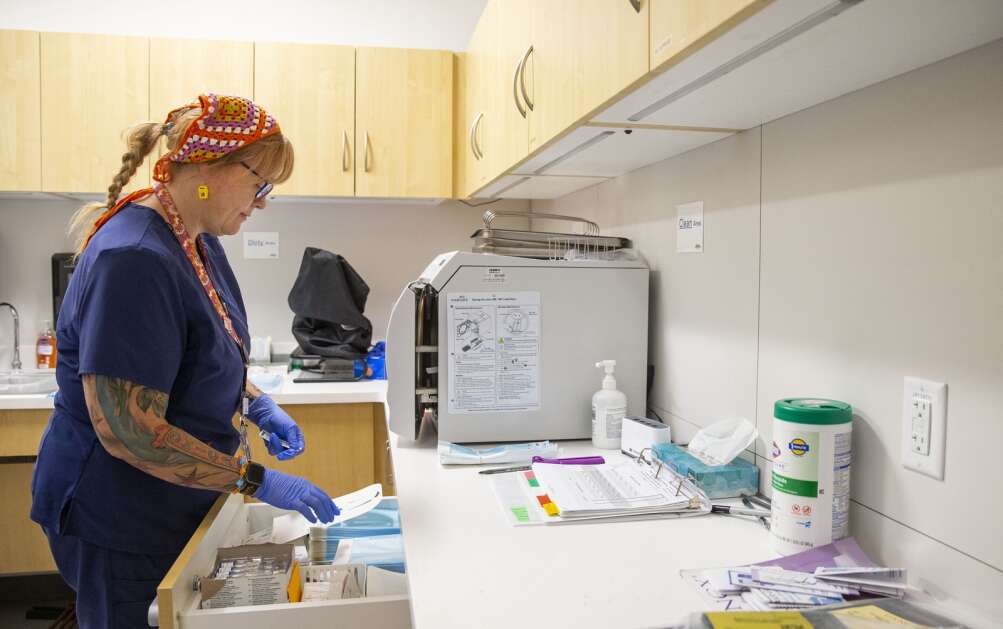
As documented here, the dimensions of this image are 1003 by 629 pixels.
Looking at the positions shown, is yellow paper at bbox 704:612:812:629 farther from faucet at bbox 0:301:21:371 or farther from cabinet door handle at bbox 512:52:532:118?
faucet at bbox 0:301:21:371

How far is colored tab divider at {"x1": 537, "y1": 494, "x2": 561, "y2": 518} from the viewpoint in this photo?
1.18m

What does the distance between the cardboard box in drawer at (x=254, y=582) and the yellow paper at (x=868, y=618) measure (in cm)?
79

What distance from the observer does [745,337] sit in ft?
4.48

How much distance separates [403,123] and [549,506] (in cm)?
189

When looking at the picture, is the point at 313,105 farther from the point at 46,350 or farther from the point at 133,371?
the point at 133,371

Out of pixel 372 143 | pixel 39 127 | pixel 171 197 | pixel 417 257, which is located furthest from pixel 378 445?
pixel 39 127

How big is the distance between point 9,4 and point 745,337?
3.19 meters

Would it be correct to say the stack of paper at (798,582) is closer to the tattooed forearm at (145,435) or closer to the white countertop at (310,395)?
the tattooed forearm at (145,435)

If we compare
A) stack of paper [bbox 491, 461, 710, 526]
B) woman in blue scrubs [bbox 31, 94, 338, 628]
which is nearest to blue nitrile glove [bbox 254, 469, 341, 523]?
woman in blue scrubs [bbox 31, 94, 338, 628]

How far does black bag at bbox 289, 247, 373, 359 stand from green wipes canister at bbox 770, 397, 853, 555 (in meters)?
1.90

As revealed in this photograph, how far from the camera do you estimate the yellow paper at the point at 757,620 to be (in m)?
0.70

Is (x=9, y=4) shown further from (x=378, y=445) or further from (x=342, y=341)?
(x=378, y=445)

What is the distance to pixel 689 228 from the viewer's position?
5.19 ft

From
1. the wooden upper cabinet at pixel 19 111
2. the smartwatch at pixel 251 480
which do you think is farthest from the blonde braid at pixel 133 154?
the wooden upper cabinet at pixel 19 111
